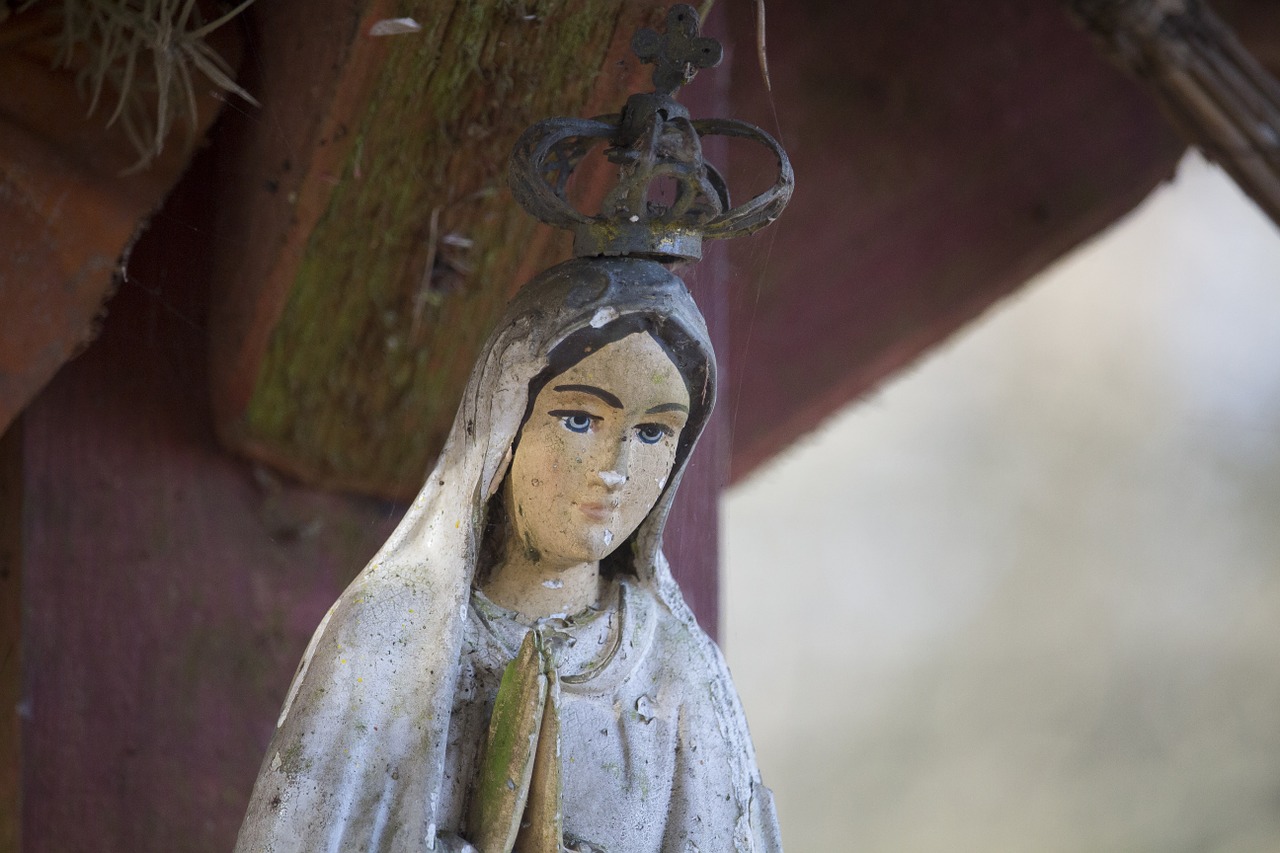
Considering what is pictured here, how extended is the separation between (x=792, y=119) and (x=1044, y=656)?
3.69 m

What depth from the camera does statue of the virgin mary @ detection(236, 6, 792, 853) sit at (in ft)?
6.47

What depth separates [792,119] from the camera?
11.8 feet

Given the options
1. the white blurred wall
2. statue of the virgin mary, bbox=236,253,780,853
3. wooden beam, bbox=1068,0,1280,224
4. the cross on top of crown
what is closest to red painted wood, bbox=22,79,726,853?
statue of the virgin mary, bbox=236,253,780,853

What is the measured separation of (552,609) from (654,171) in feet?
1.76

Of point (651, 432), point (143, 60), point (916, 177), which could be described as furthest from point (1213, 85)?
point (143, 60)

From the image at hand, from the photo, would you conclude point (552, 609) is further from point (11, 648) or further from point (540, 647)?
point (11, 648)

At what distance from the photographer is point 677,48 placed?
2061 mm

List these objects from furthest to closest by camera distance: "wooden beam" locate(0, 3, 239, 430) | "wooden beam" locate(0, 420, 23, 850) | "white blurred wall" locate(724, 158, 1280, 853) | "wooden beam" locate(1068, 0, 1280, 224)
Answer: "white blurred wall" locate(724, 158, 1280, 853), "wooden beam" locate(1068, 0, 1280, 224), "wooden beam" locate(0, 420, 23, 850), "wooden beam" locate(0, 3, 239, 430)

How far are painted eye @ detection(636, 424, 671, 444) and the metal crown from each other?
19 cm

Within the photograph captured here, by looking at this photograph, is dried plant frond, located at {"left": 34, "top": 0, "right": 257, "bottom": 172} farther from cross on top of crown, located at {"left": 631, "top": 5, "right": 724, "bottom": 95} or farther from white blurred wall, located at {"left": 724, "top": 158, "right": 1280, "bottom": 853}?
white blurred wall, located at {"left": 724, "top": 158, "right": 1280, "bottom": 853}

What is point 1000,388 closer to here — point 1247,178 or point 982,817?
point 982,817

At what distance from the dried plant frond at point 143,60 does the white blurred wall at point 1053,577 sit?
12.8ft

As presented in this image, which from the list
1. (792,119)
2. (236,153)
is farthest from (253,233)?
(792,119)

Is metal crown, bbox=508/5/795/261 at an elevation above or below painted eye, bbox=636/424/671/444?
above
